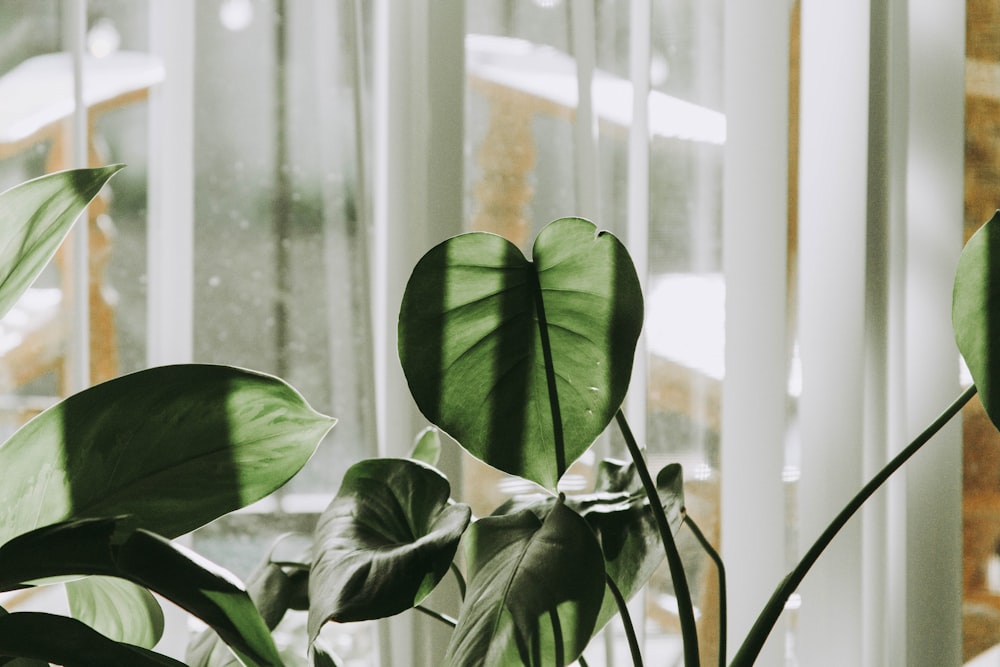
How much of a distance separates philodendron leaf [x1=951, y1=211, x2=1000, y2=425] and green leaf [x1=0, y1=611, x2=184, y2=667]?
0.59 meters

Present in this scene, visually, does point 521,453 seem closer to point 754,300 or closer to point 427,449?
point 427,449

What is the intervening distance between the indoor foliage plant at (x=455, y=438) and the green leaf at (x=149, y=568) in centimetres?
3

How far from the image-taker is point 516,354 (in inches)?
22.2

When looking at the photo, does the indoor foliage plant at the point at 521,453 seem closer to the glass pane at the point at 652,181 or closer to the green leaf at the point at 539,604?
the green leaf at the point at 539,604

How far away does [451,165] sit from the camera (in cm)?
97

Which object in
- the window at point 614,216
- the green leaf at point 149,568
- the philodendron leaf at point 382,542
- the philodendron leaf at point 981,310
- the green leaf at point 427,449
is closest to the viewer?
the green leaf at point 149,568

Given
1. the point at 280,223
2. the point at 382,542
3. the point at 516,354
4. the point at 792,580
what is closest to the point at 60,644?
the point at 382,542

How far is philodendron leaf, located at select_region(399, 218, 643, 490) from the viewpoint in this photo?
53cm

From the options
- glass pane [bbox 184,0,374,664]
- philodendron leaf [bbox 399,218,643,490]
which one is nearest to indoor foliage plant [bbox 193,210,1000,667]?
philodendron leaf [bbox 399,218,643,490]

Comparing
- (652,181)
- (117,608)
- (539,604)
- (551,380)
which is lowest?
(117,608)

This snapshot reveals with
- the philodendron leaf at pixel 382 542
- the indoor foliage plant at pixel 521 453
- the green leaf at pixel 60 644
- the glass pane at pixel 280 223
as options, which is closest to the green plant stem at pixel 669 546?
the indoor foliage plant at pixel 521 453

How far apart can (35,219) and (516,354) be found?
348mm

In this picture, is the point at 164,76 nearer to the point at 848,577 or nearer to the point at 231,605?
the point at 231,605

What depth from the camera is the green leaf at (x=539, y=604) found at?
0.45 m
